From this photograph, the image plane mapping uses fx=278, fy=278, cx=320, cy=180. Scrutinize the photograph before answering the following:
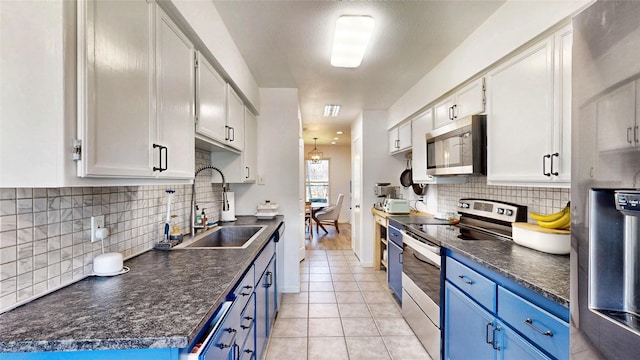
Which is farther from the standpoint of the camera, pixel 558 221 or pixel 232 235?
pixel 232 235

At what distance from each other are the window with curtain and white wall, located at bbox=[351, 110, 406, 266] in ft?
14.8

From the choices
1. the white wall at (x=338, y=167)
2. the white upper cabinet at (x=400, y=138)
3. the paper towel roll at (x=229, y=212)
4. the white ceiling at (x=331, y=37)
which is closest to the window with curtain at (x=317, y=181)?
the white wall at (x=338, y=167)

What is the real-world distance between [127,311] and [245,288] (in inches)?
24.0

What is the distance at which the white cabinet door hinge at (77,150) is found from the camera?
792 mm

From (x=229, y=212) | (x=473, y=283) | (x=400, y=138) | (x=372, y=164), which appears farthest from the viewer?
(x=372, y=164)

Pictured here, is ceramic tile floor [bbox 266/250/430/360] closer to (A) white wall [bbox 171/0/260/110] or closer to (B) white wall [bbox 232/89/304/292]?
(B) white wall [bbox 232/89/304/292]

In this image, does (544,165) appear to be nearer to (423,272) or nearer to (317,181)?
(423,272)

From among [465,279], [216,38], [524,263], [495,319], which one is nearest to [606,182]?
[524,263]

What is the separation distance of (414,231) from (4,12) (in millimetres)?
2451

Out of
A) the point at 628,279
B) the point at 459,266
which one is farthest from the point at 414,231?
the point at 628,279

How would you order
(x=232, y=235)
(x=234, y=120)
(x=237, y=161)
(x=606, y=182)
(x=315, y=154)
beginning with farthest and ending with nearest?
(x=315, y=154) → (x=237, y=161) → (x=232, y=235) → (x=234, y=120) → (x=606, y=182)

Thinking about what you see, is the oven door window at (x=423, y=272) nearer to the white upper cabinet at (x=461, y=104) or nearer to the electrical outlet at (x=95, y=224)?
the white upper cabinet at (x=461, y=104)

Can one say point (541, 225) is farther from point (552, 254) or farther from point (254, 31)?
point (254, 31)

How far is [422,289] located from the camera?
2197 mm
